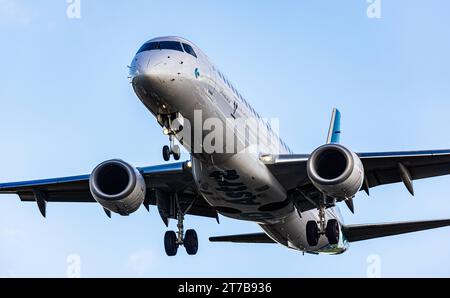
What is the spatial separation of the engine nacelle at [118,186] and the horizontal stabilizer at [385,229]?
34.1ft

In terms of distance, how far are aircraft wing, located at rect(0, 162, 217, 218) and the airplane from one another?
0.13 feet

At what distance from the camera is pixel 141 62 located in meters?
28.6

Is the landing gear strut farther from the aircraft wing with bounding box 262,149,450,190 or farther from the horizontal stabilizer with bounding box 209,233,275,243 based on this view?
the horizontal stabilizer with bounding box 209,233,275,243

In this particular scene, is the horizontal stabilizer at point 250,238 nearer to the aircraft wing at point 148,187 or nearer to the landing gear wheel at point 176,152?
the aircraft wing at point 148,187

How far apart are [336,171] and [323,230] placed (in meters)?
3.18

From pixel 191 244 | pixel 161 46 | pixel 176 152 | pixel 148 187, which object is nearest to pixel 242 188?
pixel 176 152

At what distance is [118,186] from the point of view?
33.5 metres

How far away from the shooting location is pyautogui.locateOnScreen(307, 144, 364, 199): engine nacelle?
30641mm

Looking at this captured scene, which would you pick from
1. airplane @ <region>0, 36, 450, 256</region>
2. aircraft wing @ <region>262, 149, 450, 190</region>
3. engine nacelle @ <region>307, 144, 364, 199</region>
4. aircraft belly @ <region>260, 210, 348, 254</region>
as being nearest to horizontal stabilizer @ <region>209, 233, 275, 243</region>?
airplane @ <region>0, 36, 450, 256</region>

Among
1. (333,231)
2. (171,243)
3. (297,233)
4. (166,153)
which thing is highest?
(297,233)

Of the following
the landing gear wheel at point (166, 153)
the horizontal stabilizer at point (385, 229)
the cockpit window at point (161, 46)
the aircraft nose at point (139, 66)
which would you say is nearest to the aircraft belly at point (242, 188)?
the landing gear wheel at point (166, 153)

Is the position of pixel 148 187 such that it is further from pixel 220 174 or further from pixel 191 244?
pixel 220 174
